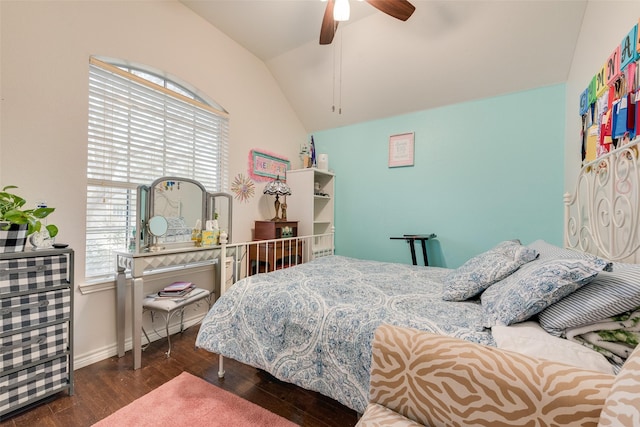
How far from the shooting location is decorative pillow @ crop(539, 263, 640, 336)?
800 mm

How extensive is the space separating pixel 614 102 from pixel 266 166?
9.27 ft

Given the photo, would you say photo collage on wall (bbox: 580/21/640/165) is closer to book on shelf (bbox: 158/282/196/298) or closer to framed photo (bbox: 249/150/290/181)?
framed photo (bbox: 249/150/290/181)

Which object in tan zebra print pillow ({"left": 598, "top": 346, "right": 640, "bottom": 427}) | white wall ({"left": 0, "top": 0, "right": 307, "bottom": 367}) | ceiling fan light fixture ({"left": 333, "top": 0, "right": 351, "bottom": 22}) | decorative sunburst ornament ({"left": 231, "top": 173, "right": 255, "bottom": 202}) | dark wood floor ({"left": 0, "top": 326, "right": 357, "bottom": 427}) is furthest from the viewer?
decorative sunburst ornament ({"left": 231, "top": 173, "right": 255, "bottom": 202})

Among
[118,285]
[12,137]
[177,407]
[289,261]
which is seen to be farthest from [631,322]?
[12,137]

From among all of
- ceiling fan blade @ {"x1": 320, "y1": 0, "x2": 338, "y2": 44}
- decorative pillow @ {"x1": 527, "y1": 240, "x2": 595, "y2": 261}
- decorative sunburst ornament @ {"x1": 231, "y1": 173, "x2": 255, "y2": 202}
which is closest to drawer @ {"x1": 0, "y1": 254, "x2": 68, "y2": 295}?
decorative sunburst ornament @ {"x1": 231, "y1": 173, "x2": 255, "y2": 202}

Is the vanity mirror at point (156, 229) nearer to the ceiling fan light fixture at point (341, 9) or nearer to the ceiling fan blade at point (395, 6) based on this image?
the ceiling fan light fixture at point (341, 9)

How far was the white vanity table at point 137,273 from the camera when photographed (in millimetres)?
1774

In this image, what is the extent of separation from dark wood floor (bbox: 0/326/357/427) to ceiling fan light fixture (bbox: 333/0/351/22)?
7.88ft

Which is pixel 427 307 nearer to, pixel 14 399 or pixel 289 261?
→ pixel 289 261

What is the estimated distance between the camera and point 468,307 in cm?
128

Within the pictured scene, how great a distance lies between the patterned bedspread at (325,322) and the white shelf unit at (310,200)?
1424 mm

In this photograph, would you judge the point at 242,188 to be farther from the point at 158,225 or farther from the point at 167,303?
the point at 167,303

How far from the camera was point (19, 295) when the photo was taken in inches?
51.5

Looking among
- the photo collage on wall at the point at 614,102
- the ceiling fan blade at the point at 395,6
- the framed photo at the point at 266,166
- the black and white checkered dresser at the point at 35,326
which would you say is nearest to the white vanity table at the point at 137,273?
the black and white checkered dresser at the point at 35,326
